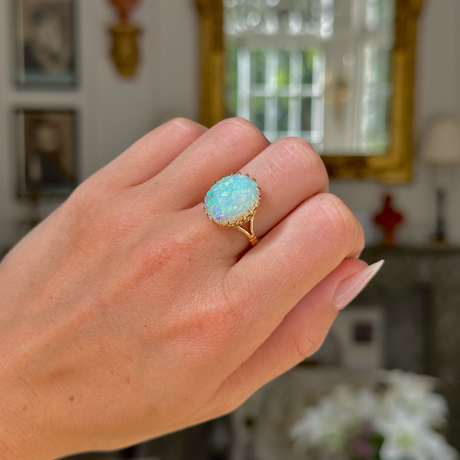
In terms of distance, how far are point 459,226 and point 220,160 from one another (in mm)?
3525

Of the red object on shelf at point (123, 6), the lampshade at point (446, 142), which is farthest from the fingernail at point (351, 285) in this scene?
the red object on shelf at point (123, 6)

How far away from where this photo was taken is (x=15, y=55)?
3250 mm

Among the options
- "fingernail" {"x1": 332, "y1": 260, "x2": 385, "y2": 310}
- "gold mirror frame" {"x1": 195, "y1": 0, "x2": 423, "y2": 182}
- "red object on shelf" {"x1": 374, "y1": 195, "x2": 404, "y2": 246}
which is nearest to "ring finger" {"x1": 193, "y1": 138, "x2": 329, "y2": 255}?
"fingernail" {"x1": 332, "y1": 260, "x2": 385, "y2": 310}

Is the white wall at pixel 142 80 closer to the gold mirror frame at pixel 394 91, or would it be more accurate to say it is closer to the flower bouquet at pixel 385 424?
the gold mirror frame at pixel 394 91

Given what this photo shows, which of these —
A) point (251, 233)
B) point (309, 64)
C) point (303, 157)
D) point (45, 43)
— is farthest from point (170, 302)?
point (45, 43)

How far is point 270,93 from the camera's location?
10.7ft

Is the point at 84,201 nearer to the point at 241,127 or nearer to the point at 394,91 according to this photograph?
the point at 241,127

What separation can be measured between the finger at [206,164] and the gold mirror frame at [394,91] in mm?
2799

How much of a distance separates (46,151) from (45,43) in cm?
72

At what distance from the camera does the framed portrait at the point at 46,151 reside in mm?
3309

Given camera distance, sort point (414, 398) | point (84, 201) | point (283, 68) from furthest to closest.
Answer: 1. point (283, 68)
2. point (414, 398)
3. point (84, 201)

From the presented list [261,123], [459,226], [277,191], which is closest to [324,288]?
[277,191]

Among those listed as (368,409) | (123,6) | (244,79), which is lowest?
(368,409)

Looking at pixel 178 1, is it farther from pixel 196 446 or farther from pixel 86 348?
pixel 86 348
